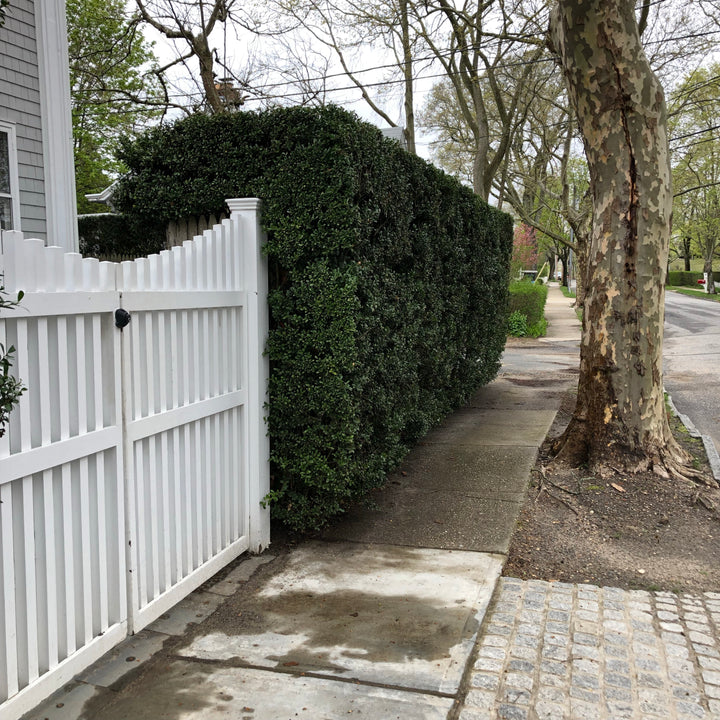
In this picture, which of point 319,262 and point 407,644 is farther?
point 319,262

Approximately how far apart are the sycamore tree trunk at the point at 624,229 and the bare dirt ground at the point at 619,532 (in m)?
0.35

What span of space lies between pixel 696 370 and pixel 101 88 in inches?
773

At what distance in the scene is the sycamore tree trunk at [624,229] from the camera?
599cm

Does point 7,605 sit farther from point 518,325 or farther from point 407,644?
point 518,325

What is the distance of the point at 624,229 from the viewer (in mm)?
6156

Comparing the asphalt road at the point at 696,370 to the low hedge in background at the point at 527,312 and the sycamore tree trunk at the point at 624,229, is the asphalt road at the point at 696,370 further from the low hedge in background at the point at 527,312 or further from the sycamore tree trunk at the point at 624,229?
the low hedge in background at the point at 527,312

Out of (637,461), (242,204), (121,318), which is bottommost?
(637,461)

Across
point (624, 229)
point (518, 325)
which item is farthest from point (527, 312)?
point (624, 229)

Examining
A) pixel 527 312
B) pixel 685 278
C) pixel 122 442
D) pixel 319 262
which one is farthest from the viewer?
pixel 685 278

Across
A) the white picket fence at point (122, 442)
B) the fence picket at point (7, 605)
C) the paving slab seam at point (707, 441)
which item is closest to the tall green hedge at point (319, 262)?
the white picket fence at point (122, 442)

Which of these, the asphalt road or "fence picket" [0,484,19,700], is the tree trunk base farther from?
"fence picket" [0,484,19,700]

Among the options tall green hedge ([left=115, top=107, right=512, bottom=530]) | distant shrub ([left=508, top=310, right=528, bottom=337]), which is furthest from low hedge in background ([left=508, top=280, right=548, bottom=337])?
tall green hedge ([left=115, top=107, right=512, bottom=530])

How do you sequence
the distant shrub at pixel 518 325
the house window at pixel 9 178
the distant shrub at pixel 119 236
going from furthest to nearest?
the distant shrub at pixel 518 325
the house window at pixel 9 178
the distant shrub at pixel 119 236

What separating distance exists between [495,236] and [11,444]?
7966 mm
